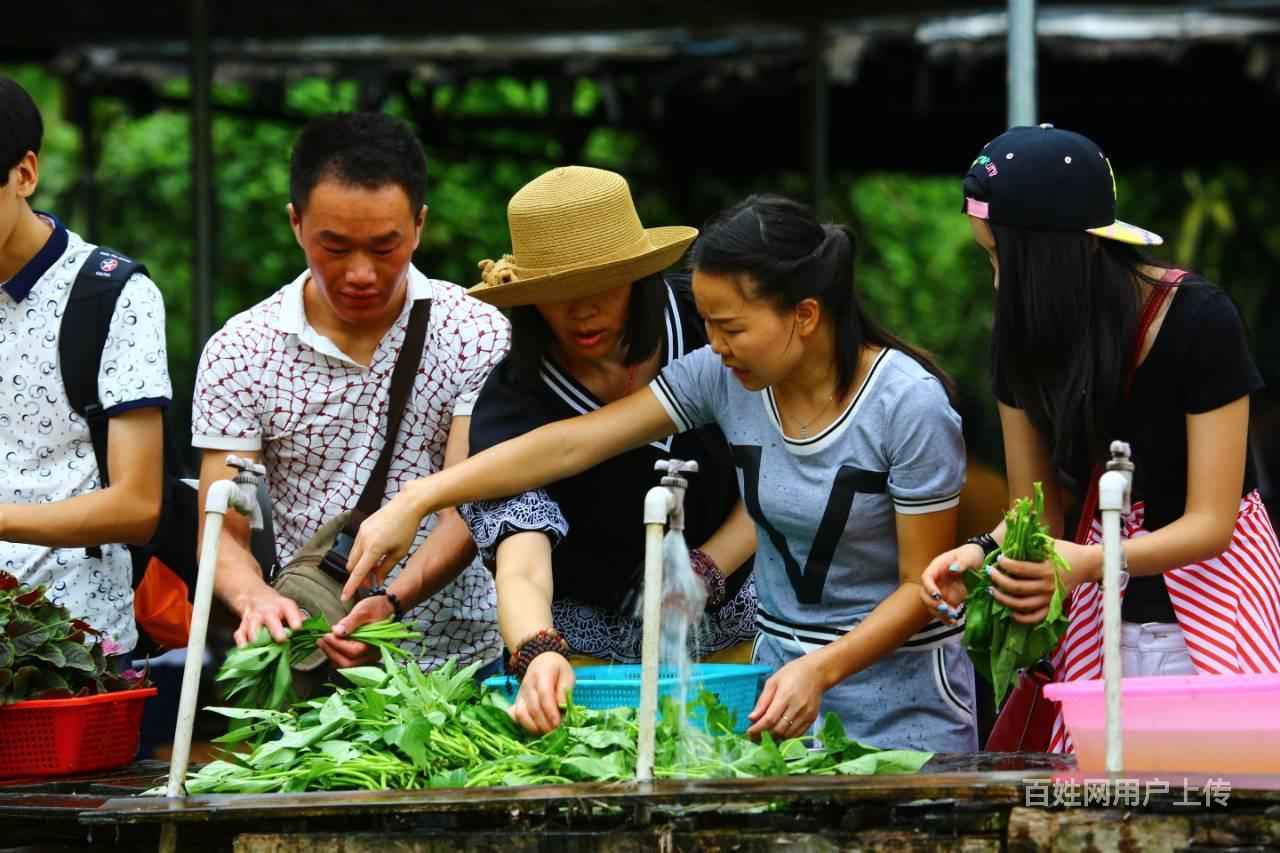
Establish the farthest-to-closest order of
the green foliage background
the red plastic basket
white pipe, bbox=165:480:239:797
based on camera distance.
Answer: the green foliage background < the red plastic basket < white pipe, bbox=165:480:239:797

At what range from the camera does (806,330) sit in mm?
3148

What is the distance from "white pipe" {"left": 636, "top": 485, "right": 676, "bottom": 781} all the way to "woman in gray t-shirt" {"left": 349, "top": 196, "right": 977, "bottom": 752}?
0.38 m

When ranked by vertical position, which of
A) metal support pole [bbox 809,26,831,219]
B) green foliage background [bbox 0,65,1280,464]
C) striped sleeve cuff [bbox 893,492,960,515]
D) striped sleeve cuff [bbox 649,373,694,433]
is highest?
green foliage background [bbox 0,65,1280,464]

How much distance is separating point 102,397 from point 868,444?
1.57 meters

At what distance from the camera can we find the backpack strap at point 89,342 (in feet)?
11.6

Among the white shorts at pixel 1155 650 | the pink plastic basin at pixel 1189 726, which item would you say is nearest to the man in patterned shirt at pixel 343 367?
the white shorts at pixel 1155 650

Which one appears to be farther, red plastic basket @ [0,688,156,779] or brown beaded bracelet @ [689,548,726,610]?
brown beaded bracelet @ [689,548,726,610]

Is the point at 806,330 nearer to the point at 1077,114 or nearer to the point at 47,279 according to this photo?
the point at 47,279

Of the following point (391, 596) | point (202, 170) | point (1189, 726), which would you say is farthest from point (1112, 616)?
point (202, 170)

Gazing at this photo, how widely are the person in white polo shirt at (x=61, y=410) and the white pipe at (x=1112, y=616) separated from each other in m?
1.98

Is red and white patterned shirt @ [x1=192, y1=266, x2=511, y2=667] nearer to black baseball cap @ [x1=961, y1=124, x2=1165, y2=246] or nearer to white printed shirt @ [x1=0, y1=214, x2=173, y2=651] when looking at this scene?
white printed shirt @ [x1=0, y1=214, x2=173, y2=651]

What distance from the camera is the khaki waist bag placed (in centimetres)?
344

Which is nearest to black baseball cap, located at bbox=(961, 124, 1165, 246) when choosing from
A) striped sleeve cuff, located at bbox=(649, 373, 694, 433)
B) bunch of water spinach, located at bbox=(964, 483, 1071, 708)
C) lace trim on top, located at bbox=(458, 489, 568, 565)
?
bunch of water spinach, located at bbox=(964, 483, 1071, 708)

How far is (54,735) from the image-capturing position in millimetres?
3311
